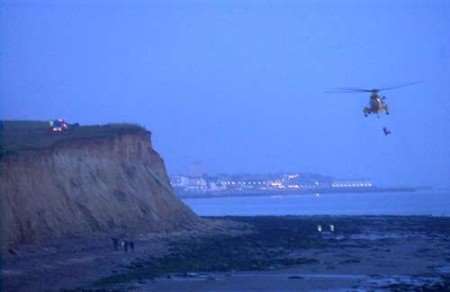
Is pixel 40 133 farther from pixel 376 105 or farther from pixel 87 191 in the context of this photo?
pixel 376 105

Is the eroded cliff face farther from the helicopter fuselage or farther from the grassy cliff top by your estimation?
the helicopter fuselage

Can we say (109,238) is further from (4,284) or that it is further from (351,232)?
(351,232)

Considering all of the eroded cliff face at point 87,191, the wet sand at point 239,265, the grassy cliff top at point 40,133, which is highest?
the grassy cliff top at point 40,133

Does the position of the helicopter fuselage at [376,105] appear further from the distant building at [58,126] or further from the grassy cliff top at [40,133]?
the distant building at [58,126]

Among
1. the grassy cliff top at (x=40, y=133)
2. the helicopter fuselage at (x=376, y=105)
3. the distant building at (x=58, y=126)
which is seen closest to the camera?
the helicopter fuselage at (x=376, y=105)

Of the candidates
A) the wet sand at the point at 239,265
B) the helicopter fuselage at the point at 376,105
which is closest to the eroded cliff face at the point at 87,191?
the wet sand at the point at 239,265

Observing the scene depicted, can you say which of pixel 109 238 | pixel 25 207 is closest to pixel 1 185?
pixel 25 207
